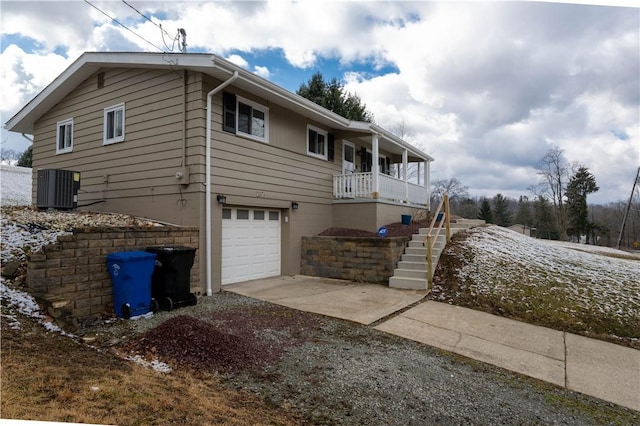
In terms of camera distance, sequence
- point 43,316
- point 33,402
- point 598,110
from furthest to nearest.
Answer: point 598,110
point 43,316
point 33,402

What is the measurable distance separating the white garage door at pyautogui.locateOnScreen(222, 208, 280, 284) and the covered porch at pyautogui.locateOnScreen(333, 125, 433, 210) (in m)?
2.87

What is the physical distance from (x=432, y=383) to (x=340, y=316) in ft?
7.49

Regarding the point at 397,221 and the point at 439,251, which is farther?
the point at 397,221

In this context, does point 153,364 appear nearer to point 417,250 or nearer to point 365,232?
point 417,250

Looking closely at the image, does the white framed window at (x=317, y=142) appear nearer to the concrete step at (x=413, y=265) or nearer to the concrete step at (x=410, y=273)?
the concrete step at (x=413, y=265)

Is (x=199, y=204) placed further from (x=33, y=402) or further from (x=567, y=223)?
(x=567, y=223)

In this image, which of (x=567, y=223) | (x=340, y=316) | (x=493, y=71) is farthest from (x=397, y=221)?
(x=567, y=223)

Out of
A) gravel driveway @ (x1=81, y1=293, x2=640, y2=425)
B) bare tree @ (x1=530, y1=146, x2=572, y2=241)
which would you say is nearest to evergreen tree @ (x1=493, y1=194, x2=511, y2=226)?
bare tree @ (x1=530, y1=146, x2=572, y2=241)

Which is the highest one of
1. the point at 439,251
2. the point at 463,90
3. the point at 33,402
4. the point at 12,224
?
the point at 463,90

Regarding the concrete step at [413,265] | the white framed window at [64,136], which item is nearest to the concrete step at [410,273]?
the concrete step at [413,265]

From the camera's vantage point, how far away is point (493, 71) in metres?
7.54

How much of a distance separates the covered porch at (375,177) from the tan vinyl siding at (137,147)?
17.7 ft

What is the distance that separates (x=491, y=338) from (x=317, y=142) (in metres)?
7.88

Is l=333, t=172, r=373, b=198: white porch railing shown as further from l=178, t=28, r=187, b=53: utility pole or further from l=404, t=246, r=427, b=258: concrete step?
l=178, t=28, r=187, b=53: utility pole
